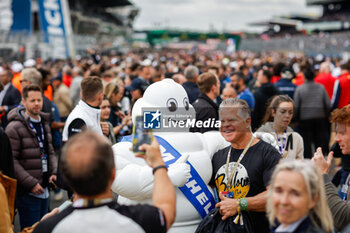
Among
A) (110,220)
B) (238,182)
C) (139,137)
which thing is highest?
(139,137)

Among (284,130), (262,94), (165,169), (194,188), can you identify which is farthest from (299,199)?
(262,94)

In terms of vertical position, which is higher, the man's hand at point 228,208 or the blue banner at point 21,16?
the blue banner at point 21,16

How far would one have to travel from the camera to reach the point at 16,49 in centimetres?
2620

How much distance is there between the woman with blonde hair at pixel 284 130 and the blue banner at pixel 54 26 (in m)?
18.6

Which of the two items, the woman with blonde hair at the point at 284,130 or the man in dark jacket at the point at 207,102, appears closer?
the woman with blonde hair at the point at 284,130

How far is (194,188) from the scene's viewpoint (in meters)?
2.94

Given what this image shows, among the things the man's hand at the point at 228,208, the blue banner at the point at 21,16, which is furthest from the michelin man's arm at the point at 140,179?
the blue banner at the point at 21,16

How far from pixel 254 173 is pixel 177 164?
534 millimetres

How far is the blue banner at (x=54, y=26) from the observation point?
68.3ft

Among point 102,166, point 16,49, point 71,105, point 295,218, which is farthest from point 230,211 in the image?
point 16,49

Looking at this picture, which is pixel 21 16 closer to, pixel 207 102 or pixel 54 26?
pixel 54 26

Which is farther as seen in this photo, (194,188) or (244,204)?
(194,188)

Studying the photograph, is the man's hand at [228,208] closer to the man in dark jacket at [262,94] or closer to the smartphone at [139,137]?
the smartphone at [139,137]

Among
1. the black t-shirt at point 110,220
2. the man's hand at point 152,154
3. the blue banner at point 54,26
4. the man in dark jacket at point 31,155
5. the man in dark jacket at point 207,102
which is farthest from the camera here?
the blue banner at point 54,26
